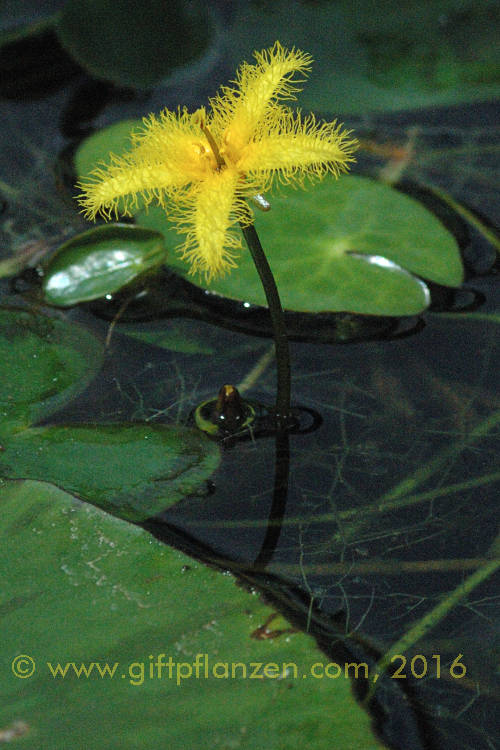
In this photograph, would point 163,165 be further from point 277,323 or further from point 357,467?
point 357,467

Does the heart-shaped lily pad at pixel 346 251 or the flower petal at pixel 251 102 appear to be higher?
the heart-shaped lily pad at pixel 346 251

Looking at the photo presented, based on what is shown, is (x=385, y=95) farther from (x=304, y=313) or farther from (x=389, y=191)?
(x=304, y=313)

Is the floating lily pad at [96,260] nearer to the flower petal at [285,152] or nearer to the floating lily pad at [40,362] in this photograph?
the floating lily pad at [40,362]

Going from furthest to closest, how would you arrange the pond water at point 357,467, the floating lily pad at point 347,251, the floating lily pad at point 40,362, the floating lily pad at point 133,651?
the floating lily pad at point 347,251 → the floating lily pad at point 40,362 → the pond water at point 357,467 → the floating lily pad at point 133,651

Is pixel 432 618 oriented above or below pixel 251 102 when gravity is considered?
below

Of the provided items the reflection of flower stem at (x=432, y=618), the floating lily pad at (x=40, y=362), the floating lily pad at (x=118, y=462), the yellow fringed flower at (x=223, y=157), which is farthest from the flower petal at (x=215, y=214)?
the reflection of flower stem at (x=432, y=618)

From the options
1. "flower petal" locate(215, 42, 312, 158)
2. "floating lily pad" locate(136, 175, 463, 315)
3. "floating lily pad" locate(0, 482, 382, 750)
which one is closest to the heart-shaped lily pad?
"floating lily pad" locate(136, 175, 463, 315)

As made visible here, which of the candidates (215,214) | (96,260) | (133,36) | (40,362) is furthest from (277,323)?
(133,36)

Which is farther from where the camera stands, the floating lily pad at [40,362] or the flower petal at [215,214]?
the floating lily pad at [40,362]
